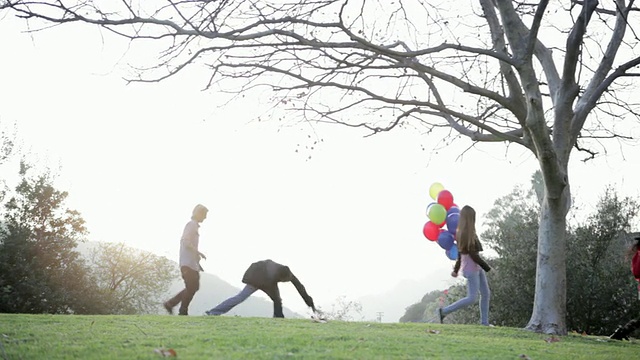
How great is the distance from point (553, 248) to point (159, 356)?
742 centimetres

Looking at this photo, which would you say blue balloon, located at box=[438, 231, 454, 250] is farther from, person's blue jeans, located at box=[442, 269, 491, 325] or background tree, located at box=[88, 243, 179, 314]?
background tree, located at box=[88, 243, 179, 314]

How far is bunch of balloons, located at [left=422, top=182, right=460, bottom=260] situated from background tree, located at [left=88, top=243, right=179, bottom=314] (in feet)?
56.0

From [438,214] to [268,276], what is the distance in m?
4.35

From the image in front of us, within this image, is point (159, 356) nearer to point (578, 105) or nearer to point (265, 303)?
point (578, 105)

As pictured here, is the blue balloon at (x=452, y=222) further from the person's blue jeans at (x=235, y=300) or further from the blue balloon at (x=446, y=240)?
the person's blue jeans at (x=235, y=300)

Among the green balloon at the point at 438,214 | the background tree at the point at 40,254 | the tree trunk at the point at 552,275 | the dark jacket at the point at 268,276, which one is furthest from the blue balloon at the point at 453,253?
the background tree at the point at 40,254

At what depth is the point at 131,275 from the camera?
86.7ft

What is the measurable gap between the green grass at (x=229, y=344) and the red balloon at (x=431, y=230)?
509cm

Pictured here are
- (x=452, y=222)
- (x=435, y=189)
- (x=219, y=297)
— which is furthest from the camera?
(x=219, y=297)

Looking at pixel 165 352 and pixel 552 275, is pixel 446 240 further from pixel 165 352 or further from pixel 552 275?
pixel 165 352

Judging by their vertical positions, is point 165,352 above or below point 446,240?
below

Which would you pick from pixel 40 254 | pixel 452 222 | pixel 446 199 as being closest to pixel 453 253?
pixel 452 222

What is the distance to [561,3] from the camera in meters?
11.0

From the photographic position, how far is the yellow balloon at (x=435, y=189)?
13.3 meters
